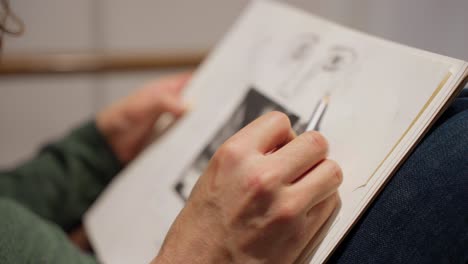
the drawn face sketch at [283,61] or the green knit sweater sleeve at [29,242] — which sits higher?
the drawn face sketch at [283,61]

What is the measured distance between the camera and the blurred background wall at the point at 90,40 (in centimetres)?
107

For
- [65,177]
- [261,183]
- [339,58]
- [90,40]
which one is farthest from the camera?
[90,40]

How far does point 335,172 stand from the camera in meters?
0.29

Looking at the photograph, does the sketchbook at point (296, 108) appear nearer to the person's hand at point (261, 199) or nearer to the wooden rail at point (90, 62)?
the person's hand at point (261, 199)

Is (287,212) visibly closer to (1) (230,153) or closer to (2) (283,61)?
(1) (230,153)

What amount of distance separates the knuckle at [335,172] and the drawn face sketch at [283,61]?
0.11 meters

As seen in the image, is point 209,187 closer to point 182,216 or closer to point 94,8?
point 182,216

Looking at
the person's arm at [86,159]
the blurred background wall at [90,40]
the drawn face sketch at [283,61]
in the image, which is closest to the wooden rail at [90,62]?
the blurred background wall at [90,40]

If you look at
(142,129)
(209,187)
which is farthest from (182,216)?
(142,129)

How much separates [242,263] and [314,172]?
71mm

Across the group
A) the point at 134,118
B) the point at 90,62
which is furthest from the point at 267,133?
the point at 90,62

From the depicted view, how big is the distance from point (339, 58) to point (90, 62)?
870 millimetres

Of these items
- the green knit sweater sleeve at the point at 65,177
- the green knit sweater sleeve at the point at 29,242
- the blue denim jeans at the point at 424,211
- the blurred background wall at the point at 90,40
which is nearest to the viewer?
the blue denim jeans at the point at 424,211

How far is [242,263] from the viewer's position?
28cm
